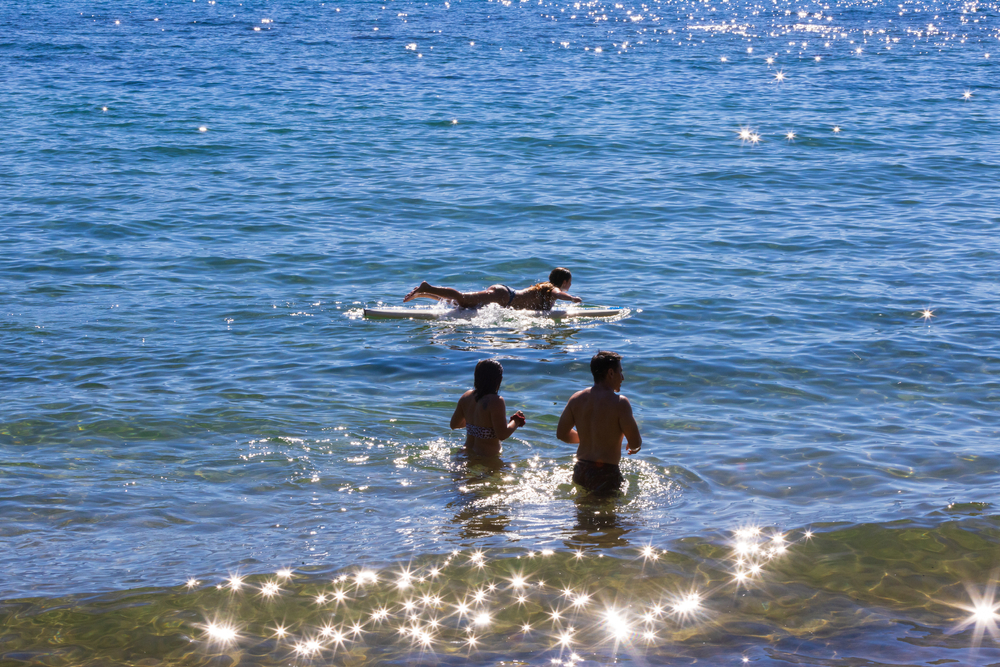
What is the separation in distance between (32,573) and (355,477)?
2748mm

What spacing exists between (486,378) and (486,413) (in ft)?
1.04

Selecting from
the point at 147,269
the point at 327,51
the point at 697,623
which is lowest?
the point at 697,623

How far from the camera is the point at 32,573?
688 cm

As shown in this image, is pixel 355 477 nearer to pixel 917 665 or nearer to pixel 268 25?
pixel 917 665

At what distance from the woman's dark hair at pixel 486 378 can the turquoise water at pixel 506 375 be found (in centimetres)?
67

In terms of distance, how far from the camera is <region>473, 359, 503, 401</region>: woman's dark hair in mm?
8805

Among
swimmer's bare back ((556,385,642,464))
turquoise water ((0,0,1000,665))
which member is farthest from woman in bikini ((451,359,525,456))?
swimmer's bare back ((556,385,642,464))

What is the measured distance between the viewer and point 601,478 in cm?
831

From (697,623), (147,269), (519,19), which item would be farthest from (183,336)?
(519,19)

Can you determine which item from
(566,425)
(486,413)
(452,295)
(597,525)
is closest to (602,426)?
(566,425)

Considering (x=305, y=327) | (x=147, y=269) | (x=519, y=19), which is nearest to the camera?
(x=305, y=327)

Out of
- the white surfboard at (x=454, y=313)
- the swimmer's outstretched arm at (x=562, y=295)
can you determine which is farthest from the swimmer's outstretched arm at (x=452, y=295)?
the swimmer's outstretched arm at (x=562, y=295)

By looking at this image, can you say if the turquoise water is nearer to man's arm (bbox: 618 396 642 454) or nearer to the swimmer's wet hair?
man's arm (bbox: 618 396 642 454)

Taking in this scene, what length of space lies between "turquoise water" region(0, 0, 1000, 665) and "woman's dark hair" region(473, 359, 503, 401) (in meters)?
0.67
